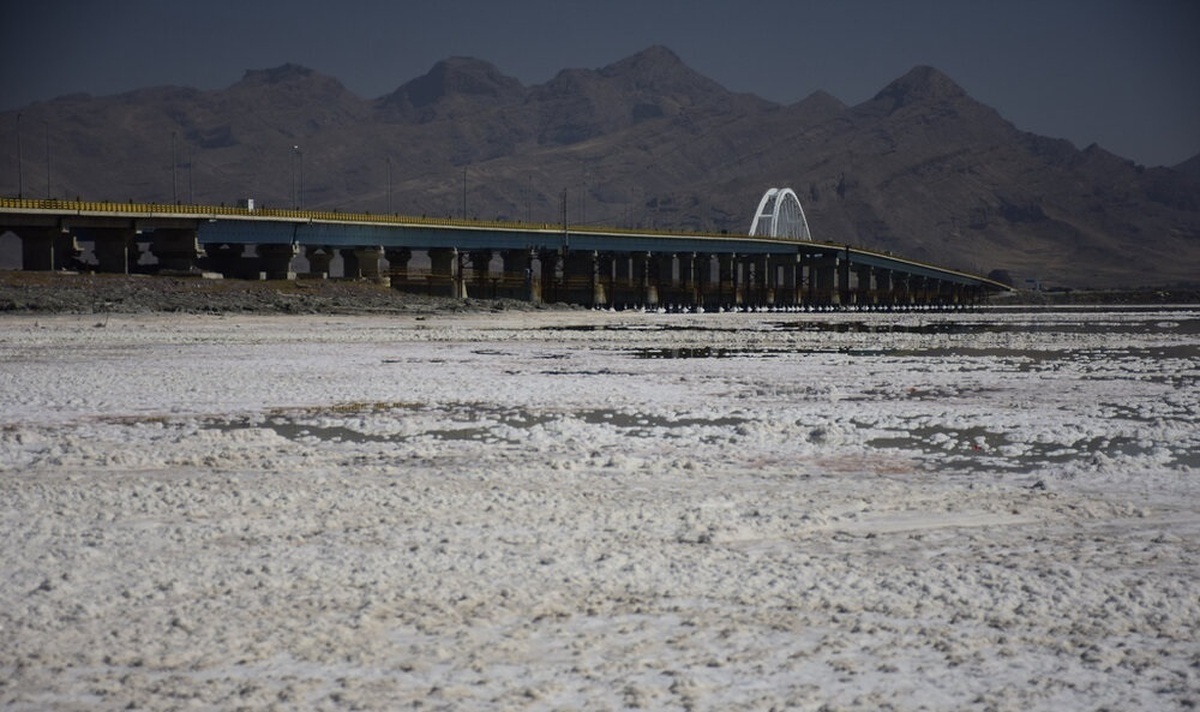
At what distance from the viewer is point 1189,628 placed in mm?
8430

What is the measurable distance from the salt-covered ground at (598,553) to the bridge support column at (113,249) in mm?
68034

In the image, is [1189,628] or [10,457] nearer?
[1189,628]

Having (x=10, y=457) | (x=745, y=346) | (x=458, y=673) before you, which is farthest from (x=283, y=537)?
(x=745, y=346)

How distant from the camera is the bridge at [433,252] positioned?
3425 inches

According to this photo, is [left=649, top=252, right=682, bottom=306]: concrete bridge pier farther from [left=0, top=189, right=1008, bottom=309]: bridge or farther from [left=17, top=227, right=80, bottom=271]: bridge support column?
[left=17, top=227, right=80, bottom=271]: bridge support column

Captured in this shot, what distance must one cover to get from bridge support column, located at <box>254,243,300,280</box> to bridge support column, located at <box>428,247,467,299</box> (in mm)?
15818

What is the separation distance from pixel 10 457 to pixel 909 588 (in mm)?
11275

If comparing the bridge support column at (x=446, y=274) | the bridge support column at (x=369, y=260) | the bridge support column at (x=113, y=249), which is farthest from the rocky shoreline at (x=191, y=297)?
the bridge support column at (x=446, y=274)

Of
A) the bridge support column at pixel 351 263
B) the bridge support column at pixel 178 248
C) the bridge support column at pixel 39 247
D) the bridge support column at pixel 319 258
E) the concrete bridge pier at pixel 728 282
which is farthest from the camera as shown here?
the concrete bridge pier at pixel 728 282

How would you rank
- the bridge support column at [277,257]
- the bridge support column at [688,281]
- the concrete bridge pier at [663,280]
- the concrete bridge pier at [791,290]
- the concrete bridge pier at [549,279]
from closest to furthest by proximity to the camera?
the bridge support column at [277,257], the concrete bridge pier at [549,279], the concrete bridge pier at [663,280], the bridge support column at [688,281], the concrete bridge pier at [791,290]

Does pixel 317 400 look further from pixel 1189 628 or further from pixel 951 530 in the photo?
pixel 1189 628

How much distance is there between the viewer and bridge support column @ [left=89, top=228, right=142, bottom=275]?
3415 inches

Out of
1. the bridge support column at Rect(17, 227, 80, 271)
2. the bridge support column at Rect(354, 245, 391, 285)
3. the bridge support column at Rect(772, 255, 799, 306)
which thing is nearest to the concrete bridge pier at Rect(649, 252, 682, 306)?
the bridge support column at Rect(772, 255, 799, 306)

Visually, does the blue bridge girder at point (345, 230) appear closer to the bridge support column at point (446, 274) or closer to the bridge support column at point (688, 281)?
the bridge support column at point (446, 274)
